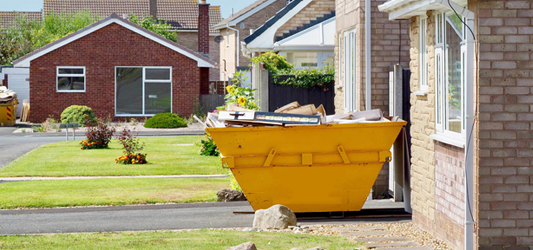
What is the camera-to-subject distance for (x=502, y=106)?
657 centimetres

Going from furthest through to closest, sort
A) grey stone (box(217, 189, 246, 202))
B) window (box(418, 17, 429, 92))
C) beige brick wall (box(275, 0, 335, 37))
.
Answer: beige brick wall (box(275, 0, 335, 37)) < grey stone (box(217, 189, 246, 202)) < window (box(418, 17, 429, 92))

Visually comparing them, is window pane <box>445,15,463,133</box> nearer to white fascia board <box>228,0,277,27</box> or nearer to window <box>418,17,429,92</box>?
window <box>418,17,429,92</box>

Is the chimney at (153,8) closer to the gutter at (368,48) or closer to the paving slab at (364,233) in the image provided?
the gutter at (368,48)

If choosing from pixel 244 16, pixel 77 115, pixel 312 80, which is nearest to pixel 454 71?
pixel 312 80

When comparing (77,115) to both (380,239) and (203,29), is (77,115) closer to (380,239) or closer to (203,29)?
(203,29)

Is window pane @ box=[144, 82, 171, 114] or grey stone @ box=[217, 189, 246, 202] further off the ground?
window pane @ box=[144, 82, 171, 114]

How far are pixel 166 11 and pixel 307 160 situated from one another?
50.5 m

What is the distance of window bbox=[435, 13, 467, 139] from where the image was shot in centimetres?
715

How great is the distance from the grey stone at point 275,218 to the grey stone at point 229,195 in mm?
2645

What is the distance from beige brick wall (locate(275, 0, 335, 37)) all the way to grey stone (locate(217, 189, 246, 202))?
575 inches

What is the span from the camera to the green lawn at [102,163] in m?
15.7

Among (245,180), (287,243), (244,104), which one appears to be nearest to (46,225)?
(245,180)

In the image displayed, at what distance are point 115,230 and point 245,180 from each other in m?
1.81

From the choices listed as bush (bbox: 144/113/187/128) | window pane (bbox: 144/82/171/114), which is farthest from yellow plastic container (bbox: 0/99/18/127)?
bush (bbox: 144/113/187/128)
